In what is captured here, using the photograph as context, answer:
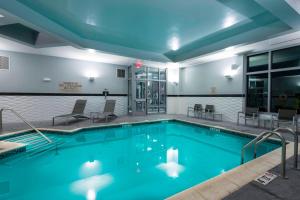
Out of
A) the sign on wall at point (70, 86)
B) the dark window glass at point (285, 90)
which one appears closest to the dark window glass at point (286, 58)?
the dark window glass at point (285, 90)

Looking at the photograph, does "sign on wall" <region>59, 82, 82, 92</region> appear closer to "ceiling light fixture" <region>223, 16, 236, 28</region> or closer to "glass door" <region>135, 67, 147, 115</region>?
"glass door" <region>135, 67, 147, 115</region>

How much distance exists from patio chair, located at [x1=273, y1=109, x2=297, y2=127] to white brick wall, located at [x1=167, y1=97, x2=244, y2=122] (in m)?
1.43

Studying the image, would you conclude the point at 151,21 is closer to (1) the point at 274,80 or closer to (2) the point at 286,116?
(1) the point at 274,80

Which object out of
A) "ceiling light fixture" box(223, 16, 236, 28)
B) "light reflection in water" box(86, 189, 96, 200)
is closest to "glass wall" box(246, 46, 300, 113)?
"ceiling light fixture" box(223, 16, 236, 28)

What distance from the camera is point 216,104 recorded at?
7.78 meters

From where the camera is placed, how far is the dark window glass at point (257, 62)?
620cm

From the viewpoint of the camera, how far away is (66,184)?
2.55 m

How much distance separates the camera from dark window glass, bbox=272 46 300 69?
17.9ft

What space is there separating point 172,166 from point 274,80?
5198mm

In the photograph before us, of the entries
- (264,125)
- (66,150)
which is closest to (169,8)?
(66,150)

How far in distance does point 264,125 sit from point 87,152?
235 inches

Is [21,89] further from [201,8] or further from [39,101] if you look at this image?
[201,8]

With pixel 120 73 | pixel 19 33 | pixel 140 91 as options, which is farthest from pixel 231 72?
pixel 19 33

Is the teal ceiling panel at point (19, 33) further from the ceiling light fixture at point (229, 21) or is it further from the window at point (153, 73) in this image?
the ceiling light fixture at point (229, 21)
